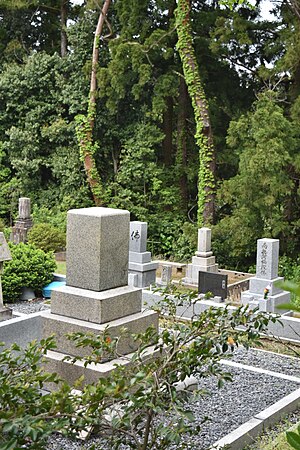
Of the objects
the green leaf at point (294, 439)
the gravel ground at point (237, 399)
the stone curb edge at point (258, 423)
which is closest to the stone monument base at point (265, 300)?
the gravel ground at point (237, 399)

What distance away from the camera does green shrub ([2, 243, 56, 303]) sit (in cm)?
1187

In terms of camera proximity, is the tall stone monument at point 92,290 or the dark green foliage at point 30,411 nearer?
the dark green foliage at point 30,411

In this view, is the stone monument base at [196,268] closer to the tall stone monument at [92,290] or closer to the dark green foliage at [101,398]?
the tall stone monument at [92,290]

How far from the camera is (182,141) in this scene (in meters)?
20.6

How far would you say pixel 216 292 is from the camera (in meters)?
11.8

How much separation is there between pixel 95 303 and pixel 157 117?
43.7 feet

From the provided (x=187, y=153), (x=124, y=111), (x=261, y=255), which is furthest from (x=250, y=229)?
(x=124, y=111)

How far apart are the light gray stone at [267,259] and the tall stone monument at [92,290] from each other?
15.2 ft

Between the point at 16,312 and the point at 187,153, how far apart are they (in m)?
11.5

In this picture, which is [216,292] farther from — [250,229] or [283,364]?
[250,229]

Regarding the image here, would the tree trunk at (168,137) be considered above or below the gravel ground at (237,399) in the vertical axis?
above

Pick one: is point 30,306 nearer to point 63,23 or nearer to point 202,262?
point 202,262

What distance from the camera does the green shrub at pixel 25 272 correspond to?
11.9 metres

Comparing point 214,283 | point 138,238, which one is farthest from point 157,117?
point 214,283
